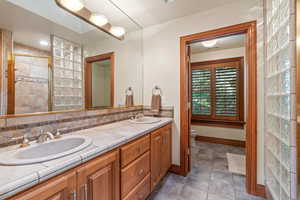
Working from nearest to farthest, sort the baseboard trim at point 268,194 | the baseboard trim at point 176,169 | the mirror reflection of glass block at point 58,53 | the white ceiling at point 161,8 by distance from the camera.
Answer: the mirror reflection of glass block at point 58,53, the baseboard trim at point 268,194, the white ceiling at point 161,8, the baseboard trim at point 176,169

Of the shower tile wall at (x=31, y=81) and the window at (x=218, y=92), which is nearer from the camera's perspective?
the shower tile wall at (x=31, y=81)

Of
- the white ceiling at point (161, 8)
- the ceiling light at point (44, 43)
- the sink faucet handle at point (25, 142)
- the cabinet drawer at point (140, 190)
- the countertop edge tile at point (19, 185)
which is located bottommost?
the cabinet drawer at point (140, 190)

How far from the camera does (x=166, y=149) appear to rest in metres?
1.87

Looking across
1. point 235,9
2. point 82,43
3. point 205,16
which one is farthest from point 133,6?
point 235,9

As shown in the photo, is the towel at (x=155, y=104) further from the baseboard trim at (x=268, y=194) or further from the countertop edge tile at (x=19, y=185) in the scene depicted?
the countertop edge tile at (x=19, y=185)

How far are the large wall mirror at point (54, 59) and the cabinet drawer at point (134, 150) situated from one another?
687 mm

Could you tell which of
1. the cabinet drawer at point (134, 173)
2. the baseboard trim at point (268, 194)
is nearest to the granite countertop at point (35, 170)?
the cabinet drawer at point (134, 173)

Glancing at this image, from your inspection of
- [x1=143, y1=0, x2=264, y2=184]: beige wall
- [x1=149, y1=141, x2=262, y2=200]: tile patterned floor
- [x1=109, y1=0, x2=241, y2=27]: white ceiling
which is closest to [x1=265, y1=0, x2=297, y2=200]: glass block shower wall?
[x1=143, y1=0, x2=264, y2=184]: beige wall

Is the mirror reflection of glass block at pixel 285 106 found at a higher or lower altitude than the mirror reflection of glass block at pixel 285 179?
higher

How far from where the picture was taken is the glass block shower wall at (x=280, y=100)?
0.98m

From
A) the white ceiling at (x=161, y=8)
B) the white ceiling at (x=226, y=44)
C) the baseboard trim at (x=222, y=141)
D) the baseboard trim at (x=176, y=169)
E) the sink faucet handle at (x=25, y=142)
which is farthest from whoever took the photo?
the baseboard trim at (x=222, y=141)

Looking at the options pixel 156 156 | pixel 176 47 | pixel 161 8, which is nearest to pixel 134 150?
pixel 156 156

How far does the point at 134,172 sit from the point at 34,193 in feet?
2.53

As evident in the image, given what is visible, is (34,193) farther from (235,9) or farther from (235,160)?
(235,160)
